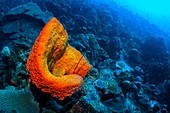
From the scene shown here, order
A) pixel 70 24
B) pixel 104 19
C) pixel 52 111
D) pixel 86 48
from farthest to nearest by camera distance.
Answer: pixel 104 19, pixel 70 24, pixel 86 48, pixel 52 111

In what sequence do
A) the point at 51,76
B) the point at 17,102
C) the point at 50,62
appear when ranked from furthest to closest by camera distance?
the point at 50,62
the point at 17,102
the point at 51,76

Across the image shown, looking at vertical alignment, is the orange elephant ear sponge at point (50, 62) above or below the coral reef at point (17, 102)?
above

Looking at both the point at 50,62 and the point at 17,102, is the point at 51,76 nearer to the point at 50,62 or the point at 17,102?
the point at 50,62

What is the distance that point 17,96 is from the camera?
247 cm

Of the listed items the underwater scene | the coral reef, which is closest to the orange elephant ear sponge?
the underwater scene

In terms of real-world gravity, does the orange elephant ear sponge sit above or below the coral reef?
above

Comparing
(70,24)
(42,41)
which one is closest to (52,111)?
(42,41)

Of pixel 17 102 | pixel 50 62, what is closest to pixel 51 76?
pixel 50 62

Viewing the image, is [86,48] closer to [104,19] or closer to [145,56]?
[145,56]

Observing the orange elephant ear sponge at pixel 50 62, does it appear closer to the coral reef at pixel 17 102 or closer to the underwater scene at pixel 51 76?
the underwater scene at pixel 51 76

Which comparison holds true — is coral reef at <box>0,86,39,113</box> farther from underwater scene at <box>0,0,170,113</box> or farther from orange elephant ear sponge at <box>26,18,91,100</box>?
orange elephant ear sponge at <box>26,18,91,100</box>

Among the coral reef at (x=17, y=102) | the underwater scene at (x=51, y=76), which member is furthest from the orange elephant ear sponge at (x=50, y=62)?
the coral reef at (x=17, y=102)

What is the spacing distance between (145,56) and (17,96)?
1210 centimetres

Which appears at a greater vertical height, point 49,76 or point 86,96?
point 49,76
